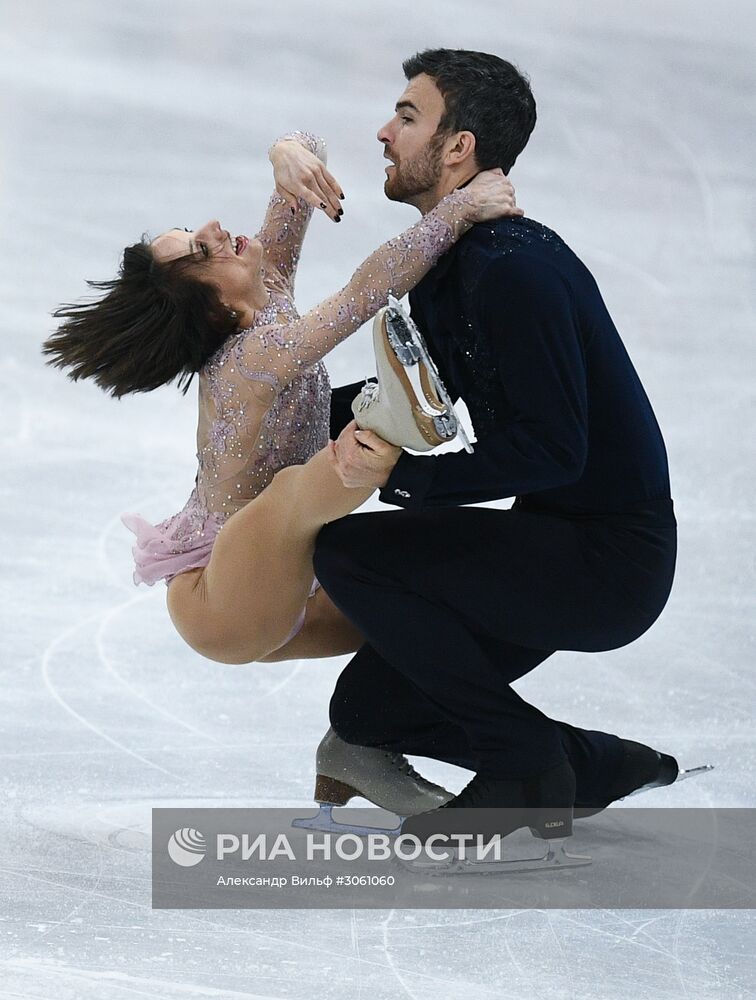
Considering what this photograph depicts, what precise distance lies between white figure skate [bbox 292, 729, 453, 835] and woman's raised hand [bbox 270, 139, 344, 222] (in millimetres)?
1034

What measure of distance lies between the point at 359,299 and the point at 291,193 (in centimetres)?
40

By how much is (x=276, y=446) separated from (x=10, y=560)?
1.85 meters

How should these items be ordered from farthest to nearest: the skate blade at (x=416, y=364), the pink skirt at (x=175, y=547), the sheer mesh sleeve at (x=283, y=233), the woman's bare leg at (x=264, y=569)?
the sheer mesh sleeve at (x=283, y=233)
the pink skirt at (x=175, y=547)
the woman's bare leg at (x=264, y=569)
the skate blade at (x=416, y=364)

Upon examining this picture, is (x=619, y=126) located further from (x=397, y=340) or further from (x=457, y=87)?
(x=397, y=340)

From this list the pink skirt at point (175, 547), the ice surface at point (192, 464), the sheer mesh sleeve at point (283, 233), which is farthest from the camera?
the sheer mesh sleeve at point (283, 233)

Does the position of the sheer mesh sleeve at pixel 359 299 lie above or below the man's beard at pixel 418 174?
below

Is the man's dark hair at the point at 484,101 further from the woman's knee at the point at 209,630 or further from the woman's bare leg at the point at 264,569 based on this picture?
the woman's knee at the point at 209,630

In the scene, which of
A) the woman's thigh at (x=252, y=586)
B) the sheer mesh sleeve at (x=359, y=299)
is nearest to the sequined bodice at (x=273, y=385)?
the sheer mesh sleeve at (x=359, y=299)

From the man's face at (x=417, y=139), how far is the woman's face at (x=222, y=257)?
34 cm

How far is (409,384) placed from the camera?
229 cm

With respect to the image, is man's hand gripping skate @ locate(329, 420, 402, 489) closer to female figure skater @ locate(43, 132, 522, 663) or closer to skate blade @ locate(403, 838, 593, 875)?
female figure skater @ locate(43, 132, 522, 663)

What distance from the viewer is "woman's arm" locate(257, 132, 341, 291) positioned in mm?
2758

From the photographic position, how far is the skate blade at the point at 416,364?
90.0 inches

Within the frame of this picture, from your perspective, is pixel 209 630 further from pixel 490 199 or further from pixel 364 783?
pixel 490 199
